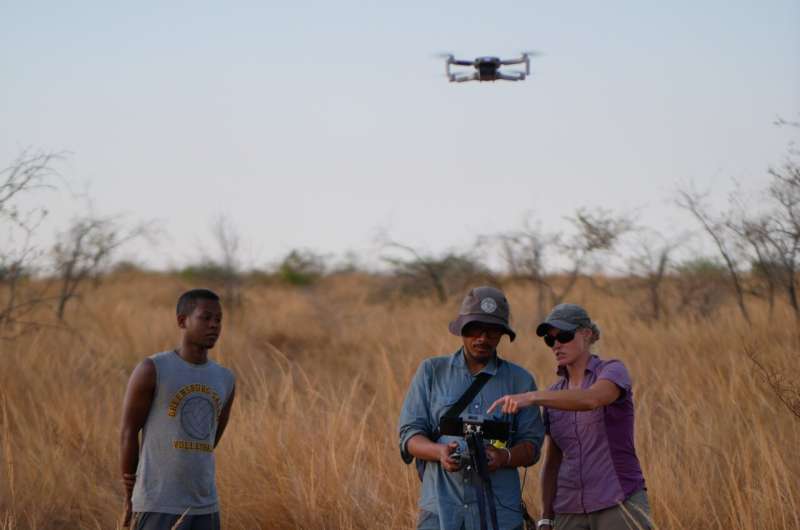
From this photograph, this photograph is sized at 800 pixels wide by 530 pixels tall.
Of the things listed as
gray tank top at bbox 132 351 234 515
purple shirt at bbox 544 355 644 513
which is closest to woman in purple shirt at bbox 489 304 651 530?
purple shirt at bbox 544 355 644 513

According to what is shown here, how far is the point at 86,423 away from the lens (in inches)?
347

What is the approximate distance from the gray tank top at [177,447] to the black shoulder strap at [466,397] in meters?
1.30

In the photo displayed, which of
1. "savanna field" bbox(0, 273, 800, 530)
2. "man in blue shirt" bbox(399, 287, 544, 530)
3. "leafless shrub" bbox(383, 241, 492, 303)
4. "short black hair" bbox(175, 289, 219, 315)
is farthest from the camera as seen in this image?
"leafless shrub" bbox(383, 241, 492, 303)

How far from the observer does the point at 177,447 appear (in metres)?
5.04

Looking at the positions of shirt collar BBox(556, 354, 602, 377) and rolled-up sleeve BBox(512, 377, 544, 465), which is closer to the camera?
rolled-up sleeve BBox(512, 377, 544, 465)

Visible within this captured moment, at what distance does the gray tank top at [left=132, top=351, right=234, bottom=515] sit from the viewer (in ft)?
16.4

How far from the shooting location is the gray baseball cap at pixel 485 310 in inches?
176

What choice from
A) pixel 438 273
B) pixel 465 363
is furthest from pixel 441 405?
pixel 438 273

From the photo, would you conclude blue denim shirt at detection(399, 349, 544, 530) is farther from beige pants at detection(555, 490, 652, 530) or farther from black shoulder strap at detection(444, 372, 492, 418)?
beige pants at detection(555, 490, 652, 530)

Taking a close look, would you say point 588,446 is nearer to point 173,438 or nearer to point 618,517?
point 618,517

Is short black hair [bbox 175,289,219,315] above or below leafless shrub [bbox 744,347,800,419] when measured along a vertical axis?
above

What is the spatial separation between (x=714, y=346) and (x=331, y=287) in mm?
24129

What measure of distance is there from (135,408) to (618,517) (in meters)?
2.17

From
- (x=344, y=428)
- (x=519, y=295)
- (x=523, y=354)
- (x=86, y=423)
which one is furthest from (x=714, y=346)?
(x=519, y=295)
